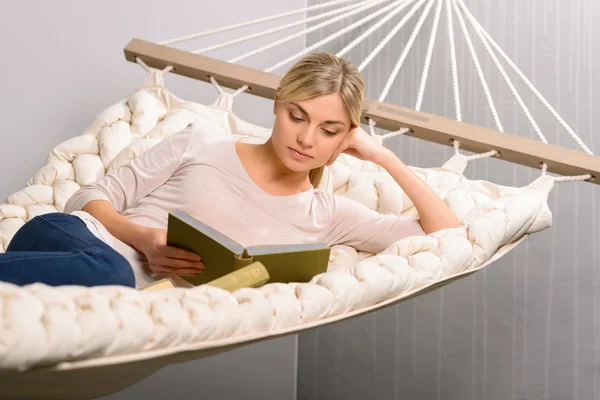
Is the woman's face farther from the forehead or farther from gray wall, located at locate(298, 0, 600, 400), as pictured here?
gray wall, located at locate(298, 0, 600, 400)

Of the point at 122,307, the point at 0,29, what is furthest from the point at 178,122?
the point at 122,307

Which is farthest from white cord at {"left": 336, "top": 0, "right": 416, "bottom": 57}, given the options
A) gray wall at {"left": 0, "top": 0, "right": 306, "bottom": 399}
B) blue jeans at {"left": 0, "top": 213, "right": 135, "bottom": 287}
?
blue jeans at {"left": 0, "top": 213, "right": 135, "bottom": 287}

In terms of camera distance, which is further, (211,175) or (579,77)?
(579,77)

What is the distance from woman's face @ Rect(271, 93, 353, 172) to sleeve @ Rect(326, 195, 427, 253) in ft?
0.44

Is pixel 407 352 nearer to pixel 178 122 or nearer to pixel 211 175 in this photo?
pixel 178 122

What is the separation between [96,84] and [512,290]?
120 cm

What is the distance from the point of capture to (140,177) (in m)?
1.19

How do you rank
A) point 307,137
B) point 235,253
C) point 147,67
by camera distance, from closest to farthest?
1. point 235,253
2. point 307,137
3. point 147,67

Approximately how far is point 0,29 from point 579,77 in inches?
55.9

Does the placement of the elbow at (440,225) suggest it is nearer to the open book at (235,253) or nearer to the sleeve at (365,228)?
the sleeve at (365,228)

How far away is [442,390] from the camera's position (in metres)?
1.94

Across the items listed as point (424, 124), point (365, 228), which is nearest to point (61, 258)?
point (365, 228)

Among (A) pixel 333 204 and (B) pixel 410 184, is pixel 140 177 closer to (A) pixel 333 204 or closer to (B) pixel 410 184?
(A) pixel 333 204

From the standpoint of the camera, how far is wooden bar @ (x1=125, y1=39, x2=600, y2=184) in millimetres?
1475
